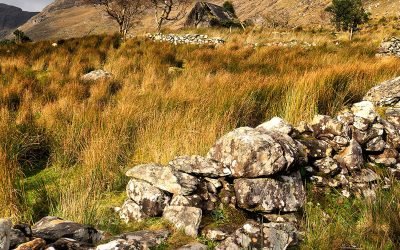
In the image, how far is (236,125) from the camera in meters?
5.23

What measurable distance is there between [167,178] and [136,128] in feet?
6.39

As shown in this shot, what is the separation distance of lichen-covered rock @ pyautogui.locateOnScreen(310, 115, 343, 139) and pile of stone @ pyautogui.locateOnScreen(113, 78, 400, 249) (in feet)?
0.09

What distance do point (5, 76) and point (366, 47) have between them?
1321 centimetres

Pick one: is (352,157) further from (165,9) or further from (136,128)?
(165,9)

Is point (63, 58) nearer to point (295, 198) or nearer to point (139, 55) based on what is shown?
point (139, 55)

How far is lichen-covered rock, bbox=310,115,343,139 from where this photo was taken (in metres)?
4.43

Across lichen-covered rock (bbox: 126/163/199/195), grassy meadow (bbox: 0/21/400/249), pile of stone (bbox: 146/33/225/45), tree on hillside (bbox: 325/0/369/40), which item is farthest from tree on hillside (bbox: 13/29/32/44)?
tree on hillside (bbox: 325/0/369/40)

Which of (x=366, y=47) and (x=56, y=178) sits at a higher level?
(x=366, y=47)

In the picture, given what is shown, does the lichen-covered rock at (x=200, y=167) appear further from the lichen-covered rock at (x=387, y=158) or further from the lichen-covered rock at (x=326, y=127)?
the lichen-covered rock at (x=387, y=158)

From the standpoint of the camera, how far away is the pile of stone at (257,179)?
116 inches

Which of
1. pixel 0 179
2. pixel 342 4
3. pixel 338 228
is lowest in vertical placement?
pixel 338 228

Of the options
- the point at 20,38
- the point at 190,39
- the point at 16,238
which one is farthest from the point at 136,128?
the point at 20,38

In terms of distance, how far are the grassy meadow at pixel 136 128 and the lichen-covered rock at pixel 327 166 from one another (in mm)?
364

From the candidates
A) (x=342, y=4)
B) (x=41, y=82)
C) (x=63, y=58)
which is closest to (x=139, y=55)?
(x=63, y=58)
